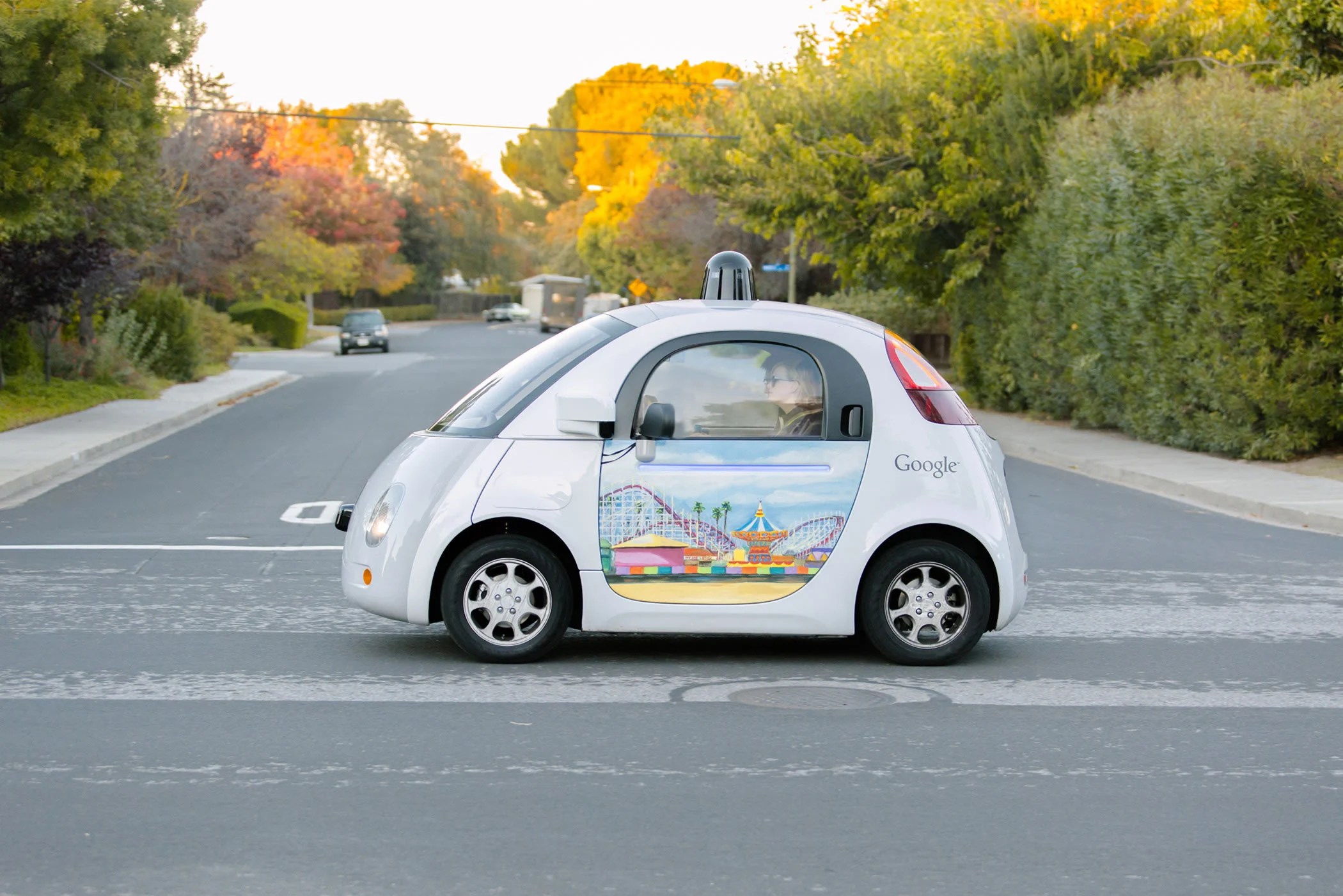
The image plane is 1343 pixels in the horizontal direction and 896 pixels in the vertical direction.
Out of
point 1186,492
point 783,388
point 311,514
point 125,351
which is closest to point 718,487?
point 783,388

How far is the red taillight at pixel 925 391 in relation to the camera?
795cm

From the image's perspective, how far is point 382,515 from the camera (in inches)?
311

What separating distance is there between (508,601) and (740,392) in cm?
150

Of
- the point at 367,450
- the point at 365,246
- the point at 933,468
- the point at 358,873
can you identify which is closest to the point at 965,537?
the point at 933,468

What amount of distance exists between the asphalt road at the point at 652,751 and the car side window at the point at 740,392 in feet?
3.87

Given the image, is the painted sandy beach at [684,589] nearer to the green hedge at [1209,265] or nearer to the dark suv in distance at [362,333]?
the green hedge at [1209,265]

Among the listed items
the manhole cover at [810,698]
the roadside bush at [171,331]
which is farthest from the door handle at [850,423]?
the roadside bush at [171,331]

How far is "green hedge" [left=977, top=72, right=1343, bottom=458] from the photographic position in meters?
18.5

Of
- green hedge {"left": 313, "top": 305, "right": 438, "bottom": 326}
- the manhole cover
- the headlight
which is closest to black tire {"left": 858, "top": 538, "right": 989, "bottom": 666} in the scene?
the manhole cover

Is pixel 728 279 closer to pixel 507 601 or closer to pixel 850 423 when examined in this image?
pixel 850 423

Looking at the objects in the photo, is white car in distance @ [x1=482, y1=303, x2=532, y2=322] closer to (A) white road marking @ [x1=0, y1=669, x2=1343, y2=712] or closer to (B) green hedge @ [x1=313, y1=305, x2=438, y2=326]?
(B) green hedge @ [x1=313, y1=305, x2=438, y2=326]

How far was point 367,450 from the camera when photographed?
68.8 ft

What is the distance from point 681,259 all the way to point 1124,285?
46.2m

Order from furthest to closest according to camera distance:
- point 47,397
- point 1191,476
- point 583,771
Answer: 1. point 47,397
2. point 1191,476
3. point 583,771
